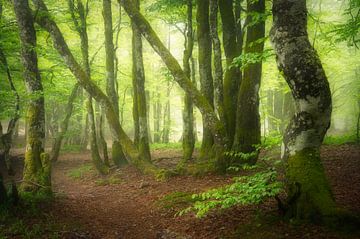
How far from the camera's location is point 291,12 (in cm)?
528

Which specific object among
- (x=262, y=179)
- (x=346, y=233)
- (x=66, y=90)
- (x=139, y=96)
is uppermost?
(x=66, y=90)

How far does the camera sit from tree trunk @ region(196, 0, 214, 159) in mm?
13062

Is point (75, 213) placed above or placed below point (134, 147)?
below

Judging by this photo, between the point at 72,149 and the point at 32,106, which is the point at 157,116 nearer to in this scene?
the point at 72,149

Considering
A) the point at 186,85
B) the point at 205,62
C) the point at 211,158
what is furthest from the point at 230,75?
the point at 211,158

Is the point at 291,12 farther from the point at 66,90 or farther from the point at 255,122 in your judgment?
the point at 66,90

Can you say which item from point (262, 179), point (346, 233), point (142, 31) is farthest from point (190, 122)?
point (346, 233)

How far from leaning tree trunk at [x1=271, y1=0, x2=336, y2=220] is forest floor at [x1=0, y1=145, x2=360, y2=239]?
466 millimetres

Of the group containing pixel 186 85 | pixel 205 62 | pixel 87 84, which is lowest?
pixel 186 85

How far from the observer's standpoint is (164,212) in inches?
351

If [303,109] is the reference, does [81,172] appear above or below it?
below

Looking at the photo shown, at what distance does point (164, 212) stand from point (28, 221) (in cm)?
345

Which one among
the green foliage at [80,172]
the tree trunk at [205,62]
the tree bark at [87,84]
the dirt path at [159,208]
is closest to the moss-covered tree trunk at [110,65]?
the tree bark at [87,84]

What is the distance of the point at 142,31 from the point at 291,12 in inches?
306
